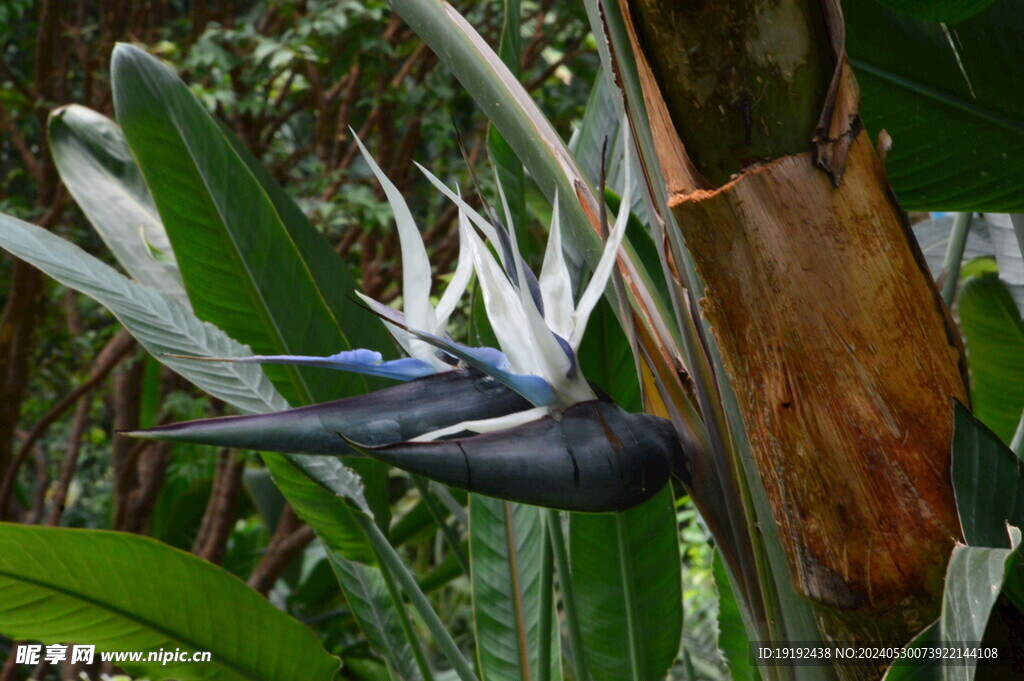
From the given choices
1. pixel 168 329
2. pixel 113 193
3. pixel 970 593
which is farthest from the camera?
pixel 113 193

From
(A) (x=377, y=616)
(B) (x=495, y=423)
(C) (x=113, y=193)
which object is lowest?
(A) (x=377, y=616)

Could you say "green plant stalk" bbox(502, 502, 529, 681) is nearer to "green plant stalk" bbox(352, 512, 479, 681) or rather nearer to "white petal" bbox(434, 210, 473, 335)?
"green plant stalk" bbox(352, 512, 479, 681)

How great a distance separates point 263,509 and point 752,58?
1.66 meters

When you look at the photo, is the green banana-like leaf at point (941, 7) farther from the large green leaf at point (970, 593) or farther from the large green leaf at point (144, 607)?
the large green leaf at point (144, 607)

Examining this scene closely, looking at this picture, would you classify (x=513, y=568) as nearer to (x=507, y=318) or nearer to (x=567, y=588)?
(x=567, y=588)

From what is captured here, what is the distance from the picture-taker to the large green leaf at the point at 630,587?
2.15 feet

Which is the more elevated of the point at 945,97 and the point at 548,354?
the point at 945,97

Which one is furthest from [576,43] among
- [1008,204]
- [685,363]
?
[685,363]

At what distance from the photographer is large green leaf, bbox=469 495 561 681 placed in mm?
758

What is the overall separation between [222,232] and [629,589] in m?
0.43

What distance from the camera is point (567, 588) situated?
71 centimetres

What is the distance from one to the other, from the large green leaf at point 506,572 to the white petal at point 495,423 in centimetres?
45

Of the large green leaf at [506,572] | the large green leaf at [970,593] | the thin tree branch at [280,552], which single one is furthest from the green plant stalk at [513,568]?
the thin tree branch at [280,552]

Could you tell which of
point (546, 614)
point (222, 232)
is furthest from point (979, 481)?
point (222, 232)
